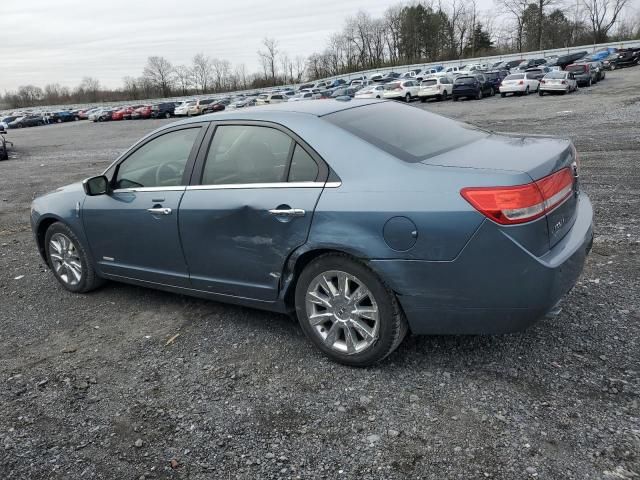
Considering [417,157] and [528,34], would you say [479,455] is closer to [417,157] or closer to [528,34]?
[417,157]

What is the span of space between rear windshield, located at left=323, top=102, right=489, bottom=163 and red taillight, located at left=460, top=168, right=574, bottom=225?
511mm

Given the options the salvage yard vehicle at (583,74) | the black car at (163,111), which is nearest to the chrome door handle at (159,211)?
the salvage yard vehicle at (583,74)

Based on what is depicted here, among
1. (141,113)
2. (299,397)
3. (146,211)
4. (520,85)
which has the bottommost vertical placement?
(141,113)

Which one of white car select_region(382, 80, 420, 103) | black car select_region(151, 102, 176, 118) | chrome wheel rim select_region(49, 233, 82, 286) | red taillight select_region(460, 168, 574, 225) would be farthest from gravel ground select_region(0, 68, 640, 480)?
black car select_region(151, 102, 176, 118)

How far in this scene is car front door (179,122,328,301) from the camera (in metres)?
3.44

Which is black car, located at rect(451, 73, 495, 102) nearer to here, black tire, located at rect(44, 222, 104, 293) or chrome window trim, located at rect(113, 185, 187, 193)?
black tire, located at rect(44, 222, 104, 293)

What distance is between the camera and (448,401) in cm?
306

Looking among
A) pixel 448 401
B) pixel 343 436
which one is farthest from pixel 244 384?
pixel 448 401

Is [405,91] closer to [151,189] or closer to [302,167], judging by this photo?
[151,189]

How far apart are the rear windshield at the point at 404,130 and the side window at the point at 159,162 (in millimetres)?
1237

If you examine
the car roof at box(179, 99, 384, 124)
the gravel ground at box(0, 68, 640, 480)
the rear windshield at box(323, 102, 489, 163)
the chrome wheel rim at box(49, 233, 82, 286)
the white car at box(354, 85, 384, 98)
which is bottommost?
the white car at box(354, 85, 384, 98)

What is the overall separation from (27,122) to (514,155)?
229 ft

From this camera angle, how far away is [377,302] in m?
Answer: 3.21

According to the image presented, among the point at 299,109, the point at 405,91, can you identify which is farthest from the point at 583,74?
the point at 299,109
